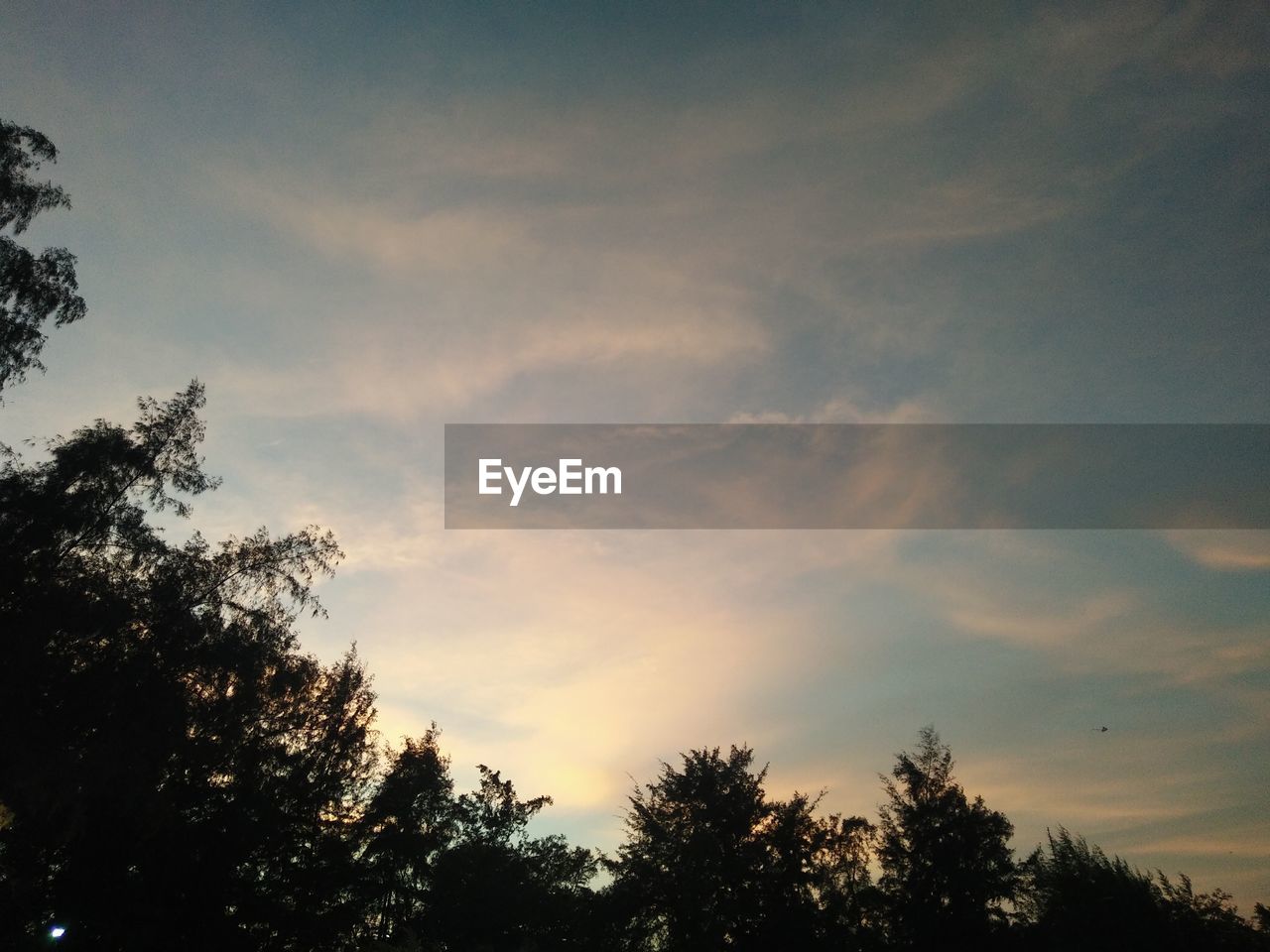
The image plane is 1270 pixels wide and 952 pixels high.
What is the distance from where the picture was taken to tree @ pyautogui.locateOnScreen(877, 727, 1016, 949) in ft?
135

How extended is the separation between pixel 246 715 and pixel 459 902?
2576 cm

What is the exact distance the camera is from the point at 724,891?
34.9 m

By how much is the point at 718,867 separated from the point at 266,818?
23598mm

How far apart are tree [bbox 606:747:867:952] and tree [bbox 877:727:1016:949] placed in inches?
247

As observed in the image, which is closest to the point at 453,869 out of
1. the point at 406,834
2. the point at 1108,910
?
the point at 406,834

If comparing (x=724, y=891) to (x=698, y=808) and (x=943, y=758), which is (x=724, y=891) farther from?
(x=943, y=758)

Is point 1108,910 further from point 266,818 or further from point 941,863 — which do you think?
point 266,818

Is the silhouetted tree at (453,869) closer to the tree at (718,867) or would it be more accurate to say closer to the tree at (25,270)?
the tree at (718,867)

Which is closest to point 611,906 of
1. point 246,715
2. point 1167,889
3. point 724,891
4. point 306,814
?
point 724,891

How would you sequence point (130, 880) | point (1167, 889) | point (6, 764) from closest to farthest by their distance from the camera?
point (6, 764) < point (130, 880) < point (1167, 889)

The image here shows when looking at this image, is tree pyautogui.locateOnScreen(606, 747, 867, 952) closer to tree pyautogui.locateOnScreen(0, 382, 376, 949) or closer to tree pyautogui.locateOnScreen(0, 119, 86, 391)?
tree pyautogui.locateOnScreen(0, 382, 376, 949)

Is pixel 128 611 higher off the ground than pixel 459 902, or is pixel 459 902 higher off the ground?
pixel 128 611

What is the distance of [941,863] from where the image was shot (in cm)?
4328

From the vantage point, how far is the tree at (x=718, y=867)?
33.8 meters
